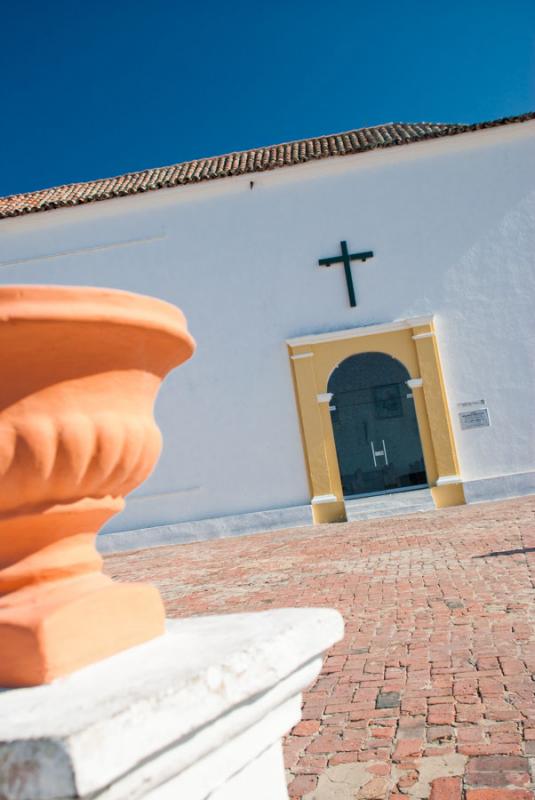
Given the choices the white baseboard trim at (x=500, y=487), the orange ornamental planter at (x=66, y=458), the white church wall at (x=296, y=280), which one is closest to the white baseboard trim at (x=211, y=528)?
the white church wall at (x=296, y=280)

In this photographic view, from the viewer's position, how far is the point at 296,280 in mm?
14086

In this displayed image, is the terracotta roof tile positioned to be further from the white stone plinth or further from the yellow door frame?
the white stone plinth

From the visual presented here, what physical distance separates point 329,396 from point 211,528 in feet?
10.5

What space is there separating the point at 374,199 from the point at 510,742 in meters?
12.3

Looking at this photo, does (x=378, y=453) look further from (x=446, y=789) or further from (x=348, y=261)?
(x=446, y=789)

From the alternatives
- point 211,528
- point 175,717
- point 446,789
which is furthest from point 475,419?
point 175,717

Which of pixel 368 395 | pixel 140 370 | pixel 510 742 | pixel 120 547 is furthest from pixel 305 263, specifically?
pixel 140 370

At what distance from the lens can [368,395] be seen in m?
16.8

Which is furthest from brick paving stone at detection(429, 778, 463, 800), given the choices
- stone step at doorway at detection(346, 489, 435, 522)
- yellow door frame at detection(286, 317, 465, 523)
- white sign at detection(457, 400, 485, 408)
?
white sign at detection(457, 400, 485, 408)

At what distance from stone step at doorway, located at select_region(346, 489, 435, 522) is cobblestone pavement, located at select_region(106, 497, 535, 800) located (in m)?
3.46

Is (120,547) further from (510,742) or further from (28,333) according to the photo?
(28,333)

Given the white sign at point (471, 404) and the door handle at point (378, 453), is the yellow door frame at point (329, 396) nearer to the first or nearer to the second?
the white sign at point (471, 404)

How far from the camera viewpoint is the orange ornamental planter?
113cm

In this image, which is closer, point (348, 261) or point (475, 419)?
point (475, 419)
